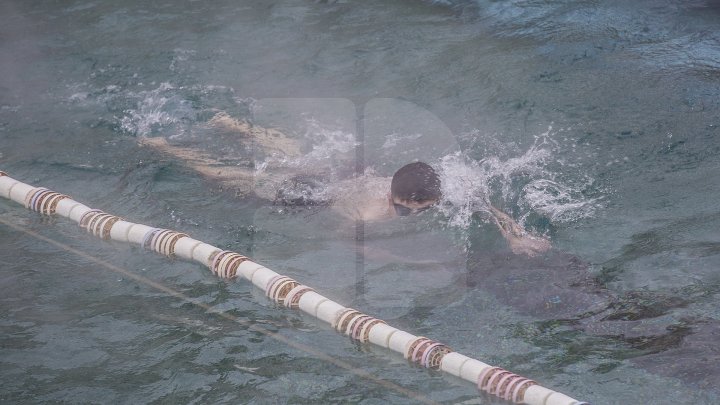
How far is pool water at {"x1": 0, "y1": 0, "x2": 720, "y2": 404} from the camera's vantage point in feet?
15.0

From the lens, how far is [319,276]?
5723 millimetres

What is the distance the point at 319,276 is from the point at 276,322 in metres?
0.70

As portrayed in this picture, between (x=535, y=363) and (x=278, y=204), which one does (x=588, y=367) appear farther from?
(x=278, y=204)

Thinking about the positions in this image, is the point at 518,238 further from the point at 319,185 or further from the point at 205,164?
the point at 205,164

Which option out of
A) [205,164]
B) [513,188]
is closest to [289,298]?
[513,188]

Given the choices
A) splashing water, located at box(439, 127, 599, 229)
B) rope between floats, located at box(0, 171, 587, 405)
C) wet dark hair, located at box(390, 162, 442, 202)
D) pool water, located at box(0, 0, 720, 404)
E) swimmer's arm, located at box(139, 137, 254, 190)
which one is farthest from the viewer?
swimmer's arm, located at box(139, 137, 254, 190)

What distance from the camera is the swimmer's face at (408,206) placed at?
583 centimetres

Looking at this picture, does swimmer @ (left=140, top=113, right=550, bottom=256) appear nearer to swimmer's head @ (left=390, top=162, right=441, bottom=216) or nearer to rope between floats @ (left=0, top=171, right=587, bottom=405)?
swimmer's head @ (left=390, top=162, right=441, bottom=216)

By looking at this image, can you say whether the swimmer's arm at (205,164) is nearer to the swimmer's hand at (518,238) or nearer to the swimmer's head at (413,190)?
the swimmer's head at (413,190)

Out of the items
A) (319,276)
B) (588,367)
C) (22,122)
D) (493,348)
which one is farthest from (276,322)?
(22,122)

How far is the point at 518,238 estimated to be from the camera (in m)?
5.72

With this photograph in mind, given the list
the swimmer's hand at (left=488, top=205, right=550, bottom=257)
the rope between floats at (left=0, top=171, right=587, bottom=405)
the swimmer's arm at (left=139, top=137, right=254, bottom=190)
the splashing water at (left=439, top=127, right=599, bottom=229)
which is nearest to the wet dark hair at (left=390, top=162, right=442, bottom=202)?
the splashing water at (left=439, top=127, right=599, bottom=229)

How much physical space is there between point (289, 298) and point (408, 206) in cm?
119

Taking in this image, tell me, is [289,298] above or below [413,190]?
below
